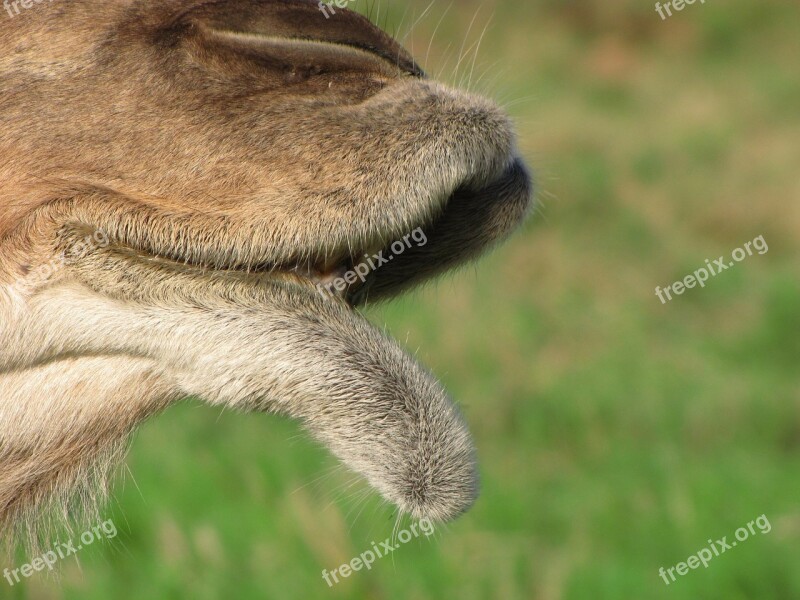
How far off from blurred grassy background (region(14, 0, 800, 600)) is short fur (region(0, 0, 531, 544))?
1.30ft

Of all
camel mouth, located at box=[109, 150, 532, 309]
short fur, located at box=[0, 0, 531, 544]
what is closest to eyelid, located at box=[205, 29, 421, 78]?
short fur, located at box=[0, 0, 531, 544]

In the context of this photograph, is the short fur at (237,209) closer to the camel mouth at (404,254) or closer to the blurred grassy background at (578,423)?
the camel mouth at (404,254)

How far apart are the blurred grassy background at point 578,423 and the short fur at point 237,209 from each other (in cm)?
40

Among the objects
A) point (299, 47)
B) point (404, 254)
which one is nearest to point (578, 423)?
point (404, 254)

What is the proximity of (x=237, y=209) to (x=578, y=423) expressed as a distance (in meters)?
3.59

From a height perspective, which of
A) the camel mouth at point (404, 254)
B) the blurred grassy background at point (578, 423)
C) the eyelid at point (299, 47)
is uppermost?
the eyelid at point (299, 47)

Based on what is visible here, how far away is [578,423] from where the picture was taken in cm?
520

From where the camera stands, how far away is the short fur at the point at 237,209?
182cm

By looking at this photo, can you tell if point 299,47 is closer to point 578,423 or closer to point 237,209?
point 237,209

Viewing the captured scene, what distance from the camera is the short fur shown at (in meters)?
1.82

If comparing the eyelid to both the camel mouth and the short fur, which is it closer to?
the short fur

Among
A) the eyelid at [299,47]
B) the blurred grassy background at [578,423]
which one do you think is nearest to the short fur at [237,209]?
the eyelid at [299,47]

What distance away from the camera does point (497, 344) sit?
609 cm

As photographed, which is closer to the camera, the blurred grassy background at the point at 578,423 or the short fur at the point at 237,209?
the short fur at the point at 237,209
